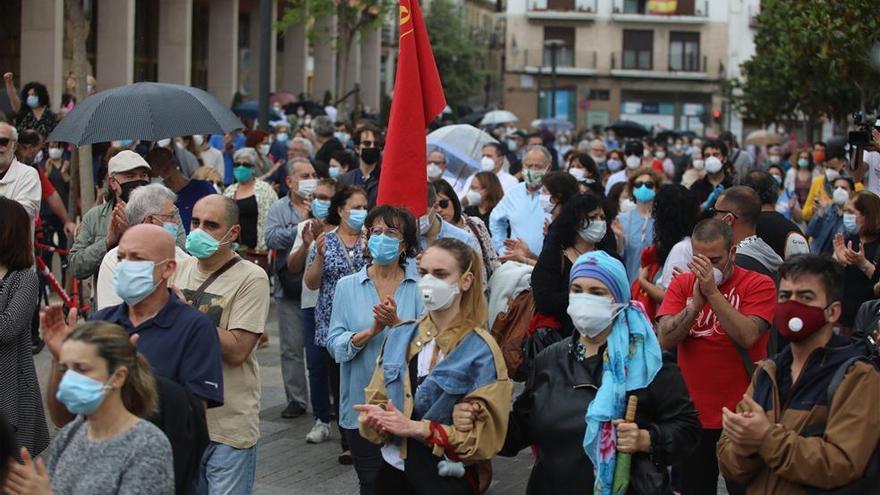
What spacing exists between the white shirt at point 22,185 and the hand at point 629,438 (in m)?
6.02

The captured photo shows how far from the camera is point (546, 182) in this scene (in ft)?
33.2

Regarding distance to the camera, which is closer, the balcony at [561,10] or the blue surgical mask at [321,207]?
the blue surgical mask at [321,207]

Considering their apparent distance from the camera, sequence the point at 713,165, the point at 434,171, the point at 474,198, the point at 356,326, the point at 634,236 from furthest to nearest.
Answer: the point at 713,165, the point at 434,171, the point at 474,198, the point at 634,236, the point at 356,326

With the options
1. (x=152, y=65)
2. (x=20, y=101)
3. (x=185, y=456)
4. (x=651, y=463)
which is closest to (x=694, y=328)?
(x=651, y=463)

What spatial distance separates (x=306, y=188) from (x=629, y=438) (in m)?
6.03

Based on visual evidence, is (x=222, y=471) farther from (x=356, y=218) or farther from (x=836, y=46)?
(x=836, y=46)

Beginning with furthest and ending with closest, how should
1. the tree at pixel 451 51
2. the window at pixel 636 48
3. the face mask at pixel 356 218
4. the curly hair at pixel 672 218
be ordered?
the window at pixel 636 48 → the tree at pixel 451 51 → the face mask at pixel 356 218 → the curly hair at pixel 672 218

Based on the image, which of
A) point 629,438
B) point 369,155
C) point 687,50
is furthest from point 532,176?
point 687,50

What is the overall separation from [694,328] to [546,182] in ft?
10.7

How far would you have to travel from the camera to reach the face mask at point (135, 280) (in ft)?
17.8

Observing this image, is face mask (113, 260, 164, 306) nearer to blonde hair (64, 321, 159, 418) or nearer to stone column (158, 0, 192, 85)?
blonde hair (64, 321, 159, 418)

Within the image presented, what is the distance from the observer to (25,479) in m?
4.16

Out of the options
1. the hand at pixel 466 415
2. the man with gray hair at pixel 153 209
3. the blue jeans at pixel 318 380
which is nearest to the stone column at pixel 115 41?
the blue jeans at pixel 318 380

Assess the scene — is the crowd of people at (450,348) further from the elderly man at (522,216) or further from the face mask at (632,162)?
the face mask at (632,162)
